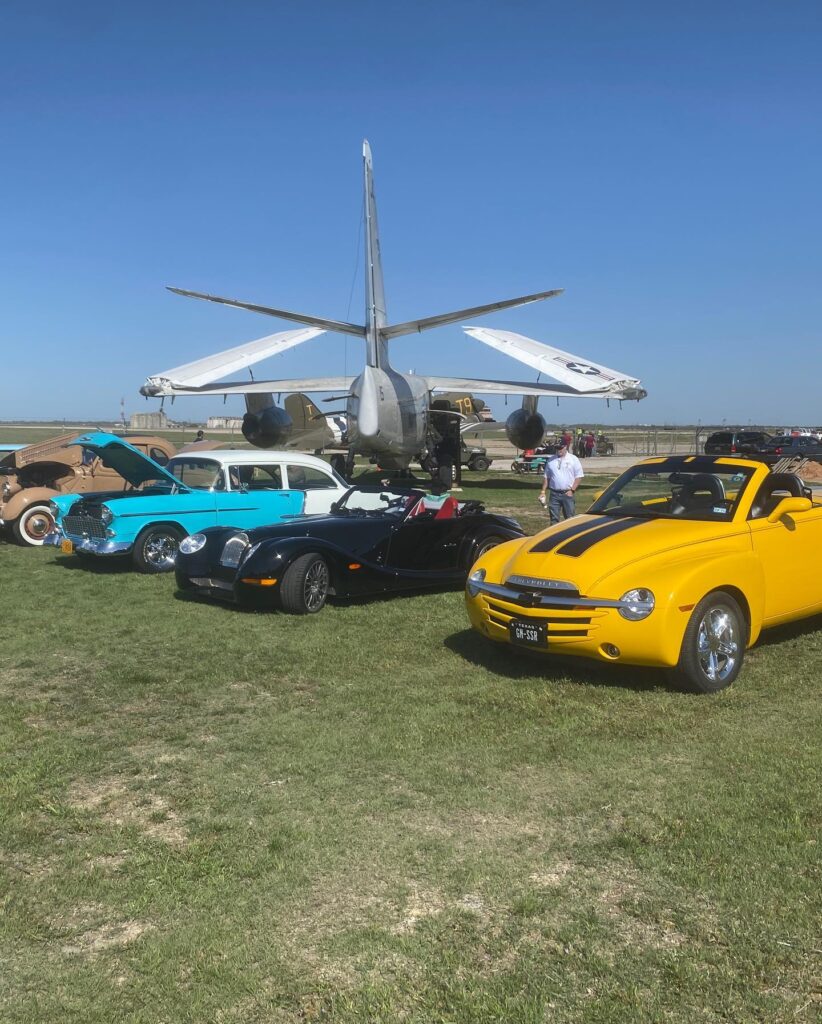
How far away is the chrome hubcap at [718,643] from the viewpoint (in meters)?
5.92

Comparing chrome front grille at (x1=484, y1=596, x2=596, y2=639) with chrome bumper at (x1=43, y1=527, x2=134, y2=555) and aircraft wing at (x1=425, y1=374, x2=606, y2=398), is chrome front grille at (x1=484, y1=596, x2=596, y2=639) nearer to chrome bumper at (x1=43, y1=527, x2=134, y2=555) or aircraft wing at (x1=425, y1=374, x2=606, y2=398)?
chrome bumper at (x1=43, y1=527, x2=134, y2=555)

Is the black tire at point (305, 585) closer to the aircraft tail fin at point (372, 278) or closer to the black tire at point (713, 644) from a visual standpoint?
the black tire at point (713, 644)

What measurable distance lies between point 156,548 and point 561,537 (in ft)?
21.1

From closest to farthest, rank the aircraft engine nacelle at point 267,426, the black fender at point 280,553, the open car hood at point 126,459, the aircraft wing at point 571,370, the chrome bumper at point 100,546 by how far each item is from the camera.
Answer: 1. the black fender at point 280,553
2. the chrome bumper at point 100,546
3. the open car hood at point 126,459
4. the aircraft wing at point 571,370
5. the aircraft engine nacelle at point 267,426

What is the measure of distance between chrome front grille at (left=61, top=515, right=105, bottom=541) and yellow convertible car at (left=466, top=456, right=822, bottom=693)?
238 inches

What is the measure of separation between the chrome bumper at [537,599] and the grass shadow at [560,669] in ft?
1.28

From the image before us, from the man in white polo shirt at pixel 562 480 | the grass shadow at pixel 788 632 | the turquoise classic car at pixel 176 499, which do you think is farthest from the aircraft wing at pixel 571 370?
the grass shadow at pixel 788 632

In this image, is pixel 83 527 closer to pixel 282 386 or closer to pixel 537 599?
pixel 537 599

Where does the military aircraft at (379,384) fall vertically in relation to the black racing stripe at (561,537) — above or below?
above

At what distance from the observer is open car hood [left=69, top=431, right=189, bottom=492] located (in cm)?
1116

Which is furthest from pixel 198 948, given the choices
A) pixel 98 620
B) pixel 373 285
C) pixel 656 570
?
pixel 373 285

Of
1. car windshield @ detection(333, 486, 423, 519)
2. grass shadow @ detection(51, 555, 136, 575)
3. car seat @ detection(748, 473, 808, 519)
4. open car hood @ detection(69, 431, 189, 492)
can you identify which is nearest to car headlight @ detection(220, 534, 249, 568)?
car windshield @ detection(333, 486, 423, 519)

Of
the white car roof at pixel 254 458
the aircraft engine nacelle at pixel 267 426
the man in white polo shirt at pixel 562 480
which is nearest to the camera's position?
the white car roof at pixel 254 458

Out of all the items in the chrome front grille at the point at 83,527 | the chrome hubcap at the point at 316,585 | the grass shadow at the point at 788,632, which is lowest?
the grass shadow at the point at 788,632
